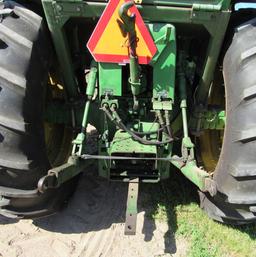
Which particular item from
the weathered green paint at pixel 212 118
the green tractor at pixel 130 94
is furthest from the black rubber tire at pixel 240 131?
the weathered green paint at pixel 212 118

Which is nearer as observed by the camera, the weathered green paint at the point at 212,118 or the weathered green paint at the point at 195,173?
the weathered green paint at the point at 195,173

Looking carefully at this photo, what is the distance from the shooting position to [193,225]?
316cm

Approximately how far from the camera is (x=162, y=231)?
311cm

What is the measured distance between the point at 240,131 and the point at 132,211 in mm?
831

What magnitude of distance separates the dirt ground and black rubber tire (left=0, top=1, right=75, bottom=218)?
0.33 meters

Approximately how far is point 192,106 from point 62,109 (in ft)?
3.12

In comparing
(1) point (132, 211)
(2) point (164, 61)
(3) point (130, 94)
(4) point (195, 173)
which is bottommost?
(1) point (132, 211)

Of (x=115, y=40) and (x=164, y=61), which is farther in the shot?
(x=164, y=61)

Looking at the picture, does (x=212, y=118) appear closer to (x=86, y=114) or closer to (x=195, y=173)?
(x=195, y=173)

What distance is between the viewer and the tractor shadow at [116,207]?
3.13 meters

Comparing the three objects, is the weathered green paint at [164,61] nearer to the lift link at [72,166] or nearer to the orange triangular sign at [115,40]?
the orange triangular sign at [115,40]

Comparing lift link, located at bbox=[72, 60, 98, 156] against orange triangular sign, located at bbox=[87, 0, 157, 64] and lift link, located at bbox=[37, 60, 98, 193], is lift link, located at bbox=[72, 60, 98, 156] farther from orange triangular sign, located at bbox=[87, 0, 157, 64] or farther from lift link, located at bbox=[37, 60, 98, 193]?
orange triangular sign, located at bbox=[87, 0, 157, 64]

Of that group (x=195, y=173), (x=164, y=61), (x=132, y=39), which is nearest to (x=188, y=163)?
(x=195, y=173)

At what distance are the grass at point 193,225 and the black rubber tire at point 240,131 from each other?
0.37 meters
